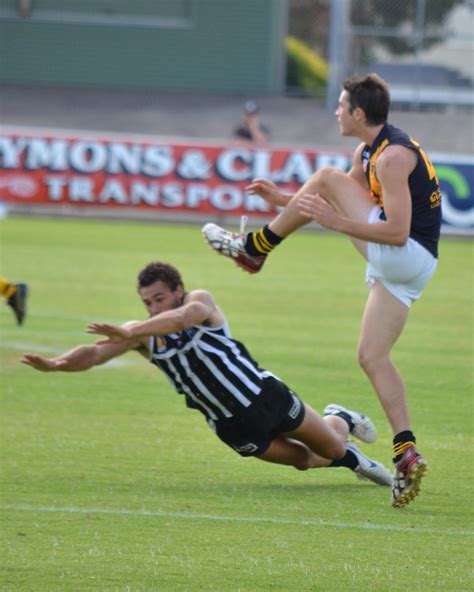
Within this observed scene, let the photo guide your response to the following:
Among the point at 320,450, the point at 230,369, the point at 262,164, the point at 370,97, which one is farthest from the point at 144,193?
the point at 230,369

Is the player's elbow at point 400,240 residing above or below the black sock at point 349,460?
above

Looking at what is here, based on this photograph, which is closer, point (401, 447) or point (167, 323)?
point (167, 323)

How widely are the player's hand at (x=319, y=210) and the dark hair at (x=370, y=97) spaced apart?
0.58 metres

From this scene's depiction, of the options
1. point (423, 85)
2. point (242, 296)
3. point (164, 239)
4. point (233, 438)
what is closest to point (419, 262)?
point (233, 438)

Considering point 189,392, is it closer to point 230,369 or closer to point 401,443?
point 230,369

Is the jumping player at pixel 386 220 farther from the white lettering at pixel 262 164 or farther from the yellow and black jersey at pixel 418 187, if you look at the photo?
the white lettering at pixel 262 164

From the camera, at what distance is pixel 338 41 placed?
3428 cm

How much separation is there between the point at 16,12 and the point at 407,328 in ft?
83.8

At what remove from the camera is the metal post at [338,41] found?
1345 inches

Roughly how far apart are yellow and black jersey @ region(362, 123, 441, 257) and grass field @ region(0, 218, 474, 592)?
5.02ft

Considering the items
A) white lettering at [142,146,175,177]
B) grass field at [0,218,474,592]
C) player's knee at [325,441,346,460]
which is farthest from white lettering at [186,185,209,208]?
player's knee at [325,441,346,460]

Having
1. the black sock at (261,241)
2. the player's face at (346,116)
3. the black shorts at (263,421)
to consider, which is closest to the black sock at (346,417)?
the black shorts at (263,421)

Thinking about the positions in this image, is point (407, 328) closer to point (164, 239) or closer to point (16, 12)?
point (164, 239)

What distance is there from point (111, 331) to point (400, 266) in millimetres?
1870
